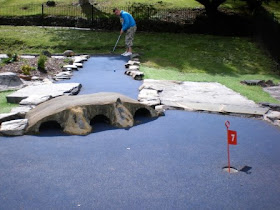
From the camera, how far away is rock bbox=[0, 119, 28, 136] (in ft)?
17.2

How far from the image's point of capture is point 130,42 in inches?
518

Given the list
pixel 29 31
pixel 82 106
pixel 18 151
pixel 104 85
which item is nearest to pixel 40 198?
pixel 18 151

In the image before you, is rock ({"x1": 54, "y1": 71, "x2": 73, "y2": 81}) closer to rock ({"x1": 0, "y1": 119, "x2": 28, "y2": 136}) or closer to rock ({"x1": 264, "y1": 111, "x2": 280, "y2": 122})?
rock ({"x1": 0, "y1": 119, "x2": 28, "y2": 136})

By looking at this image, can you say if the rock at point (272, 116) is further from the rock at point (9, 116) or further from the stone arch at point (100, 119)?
the rock at point (9, 116)

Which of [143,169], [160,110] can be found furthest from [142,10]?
[143,169]

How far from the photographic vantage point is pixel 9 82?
8.38m

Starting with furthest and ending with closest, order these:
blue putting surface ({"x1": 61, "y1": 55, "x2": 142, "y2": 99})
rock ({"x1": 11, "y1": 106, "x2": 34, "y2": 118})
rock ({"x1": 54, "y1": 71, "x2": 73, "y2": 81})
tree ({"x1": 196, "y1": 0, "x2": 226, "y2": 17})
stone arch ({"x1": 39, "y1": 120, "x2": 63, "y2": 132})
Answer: tree ({"x1": 196, "y1": 0, "x2": 226, "y2": 17}) → rock ({"x1": 54, "y1": 71, "x2": 73, "y2": 81}) → blue putting surface ({"x1": 61, "y1": 55, "x2": 142, "y2": 99}) → rock ({"x1": 11, "y1": 106, "x2": 34, "y2": 118}) → stone arch ({"x1": 39, "y1": 120, "x2": 63, "y2": 132})

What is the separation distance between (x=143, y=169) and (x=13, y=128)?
224cm

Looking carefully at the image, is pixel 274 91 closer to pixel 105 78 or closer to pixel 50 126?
pixel 105 78

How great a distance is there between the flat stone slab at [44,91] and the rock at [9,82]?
0.69m

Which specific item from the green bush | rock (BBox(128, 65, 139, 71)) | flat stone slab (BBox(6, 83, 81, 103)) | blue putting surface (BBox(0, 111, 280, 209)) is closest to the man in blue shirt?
rock (BBox(128, 65, 139, 71))

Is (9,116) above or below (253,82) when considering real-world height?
above

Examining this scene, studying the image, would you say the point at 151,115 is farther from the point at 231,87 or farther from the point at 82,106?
the point at 231,87

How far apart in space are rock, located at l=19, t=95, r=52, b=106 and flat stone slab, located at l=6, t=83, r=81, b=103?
9cm
